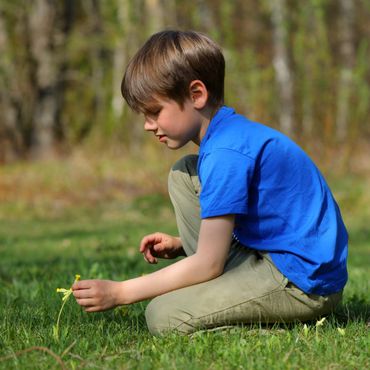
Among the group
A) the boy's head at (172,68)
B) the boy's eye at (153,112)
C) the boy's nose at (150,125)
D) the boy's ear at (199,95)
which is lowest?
the boy's nose at (150,125)

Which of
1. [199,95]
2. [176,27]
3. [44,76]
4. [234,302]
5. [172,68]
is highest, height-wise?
[176,27]

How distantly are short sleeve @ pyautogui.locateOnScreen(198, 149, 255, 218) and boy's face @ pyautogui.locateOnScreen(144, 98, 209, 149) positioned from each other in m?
0.21

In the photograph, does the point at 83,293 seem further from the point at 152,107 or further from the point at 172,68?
the point at 172,68

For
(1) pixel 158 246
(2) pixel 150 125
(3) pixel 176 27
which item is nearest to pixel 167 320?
(1) pixel 158 246

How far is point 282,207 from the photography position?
307 centimetres

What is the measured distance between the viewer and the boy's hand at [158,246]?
3461 mm

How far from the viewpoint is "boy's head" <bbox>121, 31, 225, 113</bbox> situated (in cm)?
304

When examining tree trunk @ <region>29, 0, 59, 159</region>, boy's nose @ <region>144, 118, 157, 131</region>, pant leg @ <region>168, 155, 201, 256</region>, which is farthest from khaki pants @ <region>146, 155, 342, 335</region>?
tree trunk @ <region>29, 0, 59, 159</region>

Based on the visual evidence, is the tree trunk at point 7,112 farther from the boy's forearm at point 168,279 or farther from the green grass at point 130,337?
the boy's forearm at point 168,279

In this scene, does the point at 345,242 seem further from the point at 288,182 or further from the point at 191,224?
the point at 191,224

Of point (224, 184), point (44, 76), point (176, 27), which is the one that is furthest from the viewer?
point (44, 76)

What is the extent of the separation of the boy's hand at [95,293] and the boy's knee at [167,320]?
0.23m

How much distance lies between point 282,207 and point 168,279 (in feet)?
1.75

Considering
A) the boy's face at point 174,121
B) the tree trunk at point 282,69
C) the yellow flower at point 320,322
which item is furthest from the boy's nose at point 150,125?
the tree trunk at point 282,69
